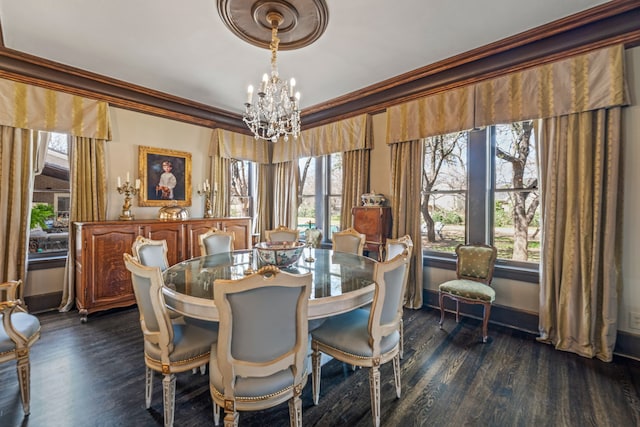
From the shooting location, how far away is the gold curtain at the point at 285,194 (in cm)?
536

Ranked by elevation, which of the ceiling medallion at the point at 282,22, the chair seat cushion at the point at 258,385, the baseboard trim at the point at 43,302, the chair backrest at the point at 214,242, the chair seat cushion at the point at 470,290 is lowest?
the baseboard trim at the point at 43,302

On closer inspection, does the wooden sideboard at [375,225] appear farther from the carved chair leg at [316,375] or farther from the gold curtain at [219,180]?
the gold curtain at [219,180]

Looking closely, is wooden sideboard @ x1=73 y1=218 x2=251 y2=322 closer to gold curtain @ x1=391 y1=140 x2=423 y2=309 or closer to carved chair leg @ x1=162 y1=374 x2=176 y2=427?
carved chair leg @ x1=162 y1=374 x2=176 y2=427

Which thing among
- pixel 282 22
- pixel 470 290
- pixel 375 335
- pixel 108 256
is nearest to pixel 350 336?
pixel 375 335

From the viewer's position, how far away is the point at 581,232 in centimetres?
258

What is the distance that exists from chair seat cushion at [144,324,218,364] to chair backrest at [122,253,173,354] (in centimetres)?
5

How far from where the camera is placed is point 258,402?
4.56 ft

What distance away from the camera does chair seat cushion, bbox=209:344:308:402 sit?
4.52 feet

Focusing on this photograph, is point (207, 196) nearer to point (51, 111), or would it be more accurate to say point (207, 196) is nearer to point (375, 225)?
point (51, 111)

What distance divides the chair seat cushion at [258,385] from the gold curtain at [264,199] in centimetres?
430

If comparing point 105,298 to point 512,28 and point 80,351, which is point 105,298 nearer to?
point 80,351

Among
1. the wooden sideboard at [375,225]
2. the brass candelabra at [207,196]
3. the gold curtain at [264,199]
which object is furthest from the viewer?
the gold curtain at [264,199]

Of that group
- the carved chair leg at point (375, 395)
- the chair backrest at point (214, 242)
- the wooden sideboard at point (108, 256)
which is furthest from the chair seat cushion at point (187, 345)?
the wooden sideboard at point (108, 256)

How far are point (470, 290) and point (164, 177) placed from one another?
14.4ft
